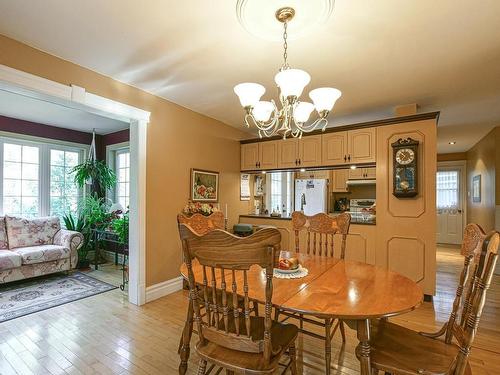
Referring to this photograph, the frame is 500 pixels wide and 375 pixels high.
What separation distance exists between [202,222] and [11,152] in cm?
408

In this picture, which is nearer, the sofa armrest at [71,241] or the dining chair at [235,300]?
the dining chair at [235,300]

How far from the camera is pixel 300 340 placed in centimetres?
229

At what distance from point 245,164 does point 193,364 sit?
10.5ft

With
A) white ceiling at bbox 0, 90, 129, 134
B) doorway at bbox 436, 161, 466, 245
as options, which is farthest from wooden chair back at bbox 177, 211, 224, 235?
doorway at bbox 436, 161, 466, 245

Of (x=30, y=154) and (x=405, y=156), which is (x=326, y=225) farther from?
(x=30, y=154)

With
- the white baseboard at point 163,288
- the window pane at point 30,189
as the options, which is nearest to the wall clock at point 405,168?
the white baseboard at point 163,288

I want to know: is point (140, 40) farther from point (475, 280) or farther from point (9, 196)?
point (9, 196)

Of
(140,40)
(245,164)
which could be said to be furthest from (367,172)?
(140,40)

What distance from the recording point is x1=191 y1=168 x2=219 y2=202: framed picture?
12.3 feet

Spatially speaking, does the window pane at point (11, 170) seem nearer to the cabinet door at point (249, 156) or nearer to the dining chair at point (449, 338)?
the cabinet door at point (249, 156)

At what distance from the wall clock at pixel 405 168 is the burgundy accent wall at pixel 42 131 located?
213 inches

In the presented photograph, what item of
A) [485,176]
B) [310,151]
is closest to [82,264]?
[310,151]

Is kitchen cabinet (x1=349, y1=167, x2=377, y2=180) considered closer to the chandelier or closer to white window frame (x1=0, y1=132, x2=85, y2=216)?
the chandelier

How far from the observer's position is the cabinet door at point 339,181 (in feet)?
16.9
